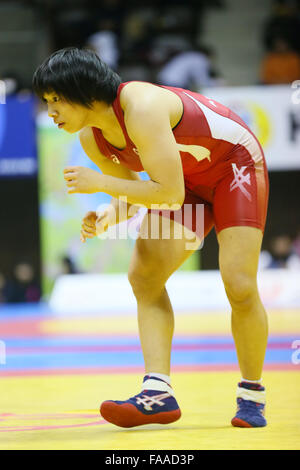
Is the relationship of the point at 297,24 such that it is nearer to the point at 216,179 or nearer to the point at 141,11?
the point at 141,11

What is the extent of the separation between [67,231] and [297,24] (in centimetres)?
453

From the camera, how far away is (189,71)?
1045 centimetres

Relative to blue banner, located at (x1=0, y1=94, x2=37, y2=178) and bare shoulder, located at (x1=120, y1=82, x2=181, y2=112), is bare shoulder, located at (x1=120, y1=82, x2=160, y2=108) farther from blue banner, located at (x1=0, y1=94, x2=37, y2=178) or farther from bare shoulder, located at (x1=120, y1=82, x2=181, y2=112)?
blue banner, located at (x1=0, y1=94, x2=37, y2=178)

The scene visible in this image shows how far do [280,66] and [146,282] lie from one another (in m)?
7.97

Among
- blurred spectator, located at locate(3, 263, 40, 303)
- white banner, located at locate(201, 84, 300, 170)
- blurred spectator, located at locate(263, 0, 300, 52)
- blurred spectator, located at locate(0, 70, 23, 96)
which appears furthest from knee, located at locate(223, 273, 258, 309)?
blurred spectator, located at locate(263, 0, 300, 52)

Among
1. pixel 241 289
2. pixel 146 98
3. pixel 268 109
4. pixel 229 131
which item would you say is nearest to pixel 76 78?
pixel 146 98

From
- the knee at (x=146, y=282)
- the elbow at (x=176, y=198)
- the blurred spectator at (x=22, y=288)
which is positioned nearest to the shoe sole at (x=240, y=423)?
the knee at (x=146, y=282)

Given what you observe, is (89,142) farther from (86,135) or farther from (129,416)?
(129,416)

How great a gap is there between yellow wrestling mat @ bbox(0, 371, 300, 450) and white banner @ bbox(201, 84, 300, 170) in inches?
233

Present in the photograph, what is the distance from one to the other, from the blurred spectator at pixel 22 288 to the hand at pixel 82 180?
26.5ft

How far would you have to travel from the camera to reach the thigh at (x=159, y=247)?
2.86m

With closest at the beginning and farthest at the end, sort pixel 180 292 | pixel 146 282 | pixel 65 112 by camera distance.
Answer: pixel 65 112 < pixel 146 282 < pixel 180 292

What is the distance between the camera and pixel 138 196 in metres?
2.61

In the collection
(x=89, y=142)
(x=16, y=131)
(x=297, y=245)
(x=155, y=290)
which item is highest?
(x=16, y=131)
